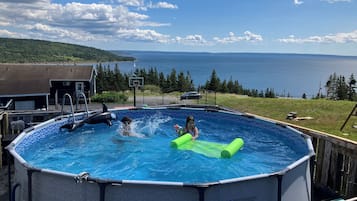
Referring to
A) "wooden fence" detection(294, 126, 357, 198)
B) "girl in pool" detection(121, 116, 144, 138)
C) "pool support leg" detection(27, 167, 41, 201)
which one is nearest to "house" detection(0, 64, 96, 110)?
"girl in pool" detection(121, 116, 144, 138)

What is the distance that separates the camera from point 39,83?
32531 mm

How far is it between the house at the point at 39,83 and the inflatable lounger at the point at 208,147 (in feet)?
71.1

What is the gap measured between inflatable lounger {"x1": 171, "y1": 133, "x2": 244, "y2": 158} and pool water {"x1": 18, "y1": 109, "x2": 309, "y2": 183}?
0.19 m

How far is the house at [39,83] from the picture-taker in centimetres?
3119

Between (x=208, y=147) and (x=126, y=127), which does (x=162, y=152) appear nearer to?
(x=208, y=147)

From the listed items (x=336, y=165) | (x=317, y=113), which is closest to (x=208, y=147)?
(x=336, y=165)

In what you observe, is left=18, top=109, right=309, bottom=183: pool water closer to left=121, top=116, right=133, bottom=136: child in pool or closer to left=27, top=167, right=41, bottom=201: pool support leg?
left=121, top=116, right=133, bottom=136: child in pool

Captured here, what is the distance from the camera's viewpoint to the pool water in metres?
8.55

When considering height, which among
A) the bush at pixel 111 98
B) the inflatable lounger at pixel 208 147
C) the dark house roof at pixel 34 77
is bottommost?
the bush at pixel 111 98

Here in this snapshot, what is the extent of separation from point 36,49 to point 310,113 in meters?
177

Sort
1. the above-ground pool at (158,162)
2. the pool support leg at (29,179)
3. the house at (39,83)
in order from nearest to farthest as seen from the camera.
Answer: the above-ground pool at (158,162) → the pool support leg at (29,179) → the house at (39,83)

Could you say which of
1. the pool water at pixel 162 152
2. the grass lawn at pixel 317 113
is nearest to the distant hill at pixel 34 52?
the grass lawn at pixel 317 113

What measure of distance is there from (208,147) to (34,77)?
28.6 m

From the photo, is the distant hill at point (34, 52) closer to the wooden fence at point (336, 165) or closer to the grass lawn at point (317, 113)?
the grass lawn at point (317, 113)
